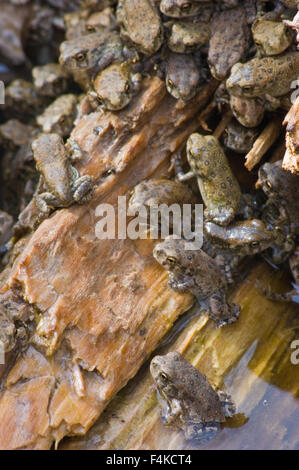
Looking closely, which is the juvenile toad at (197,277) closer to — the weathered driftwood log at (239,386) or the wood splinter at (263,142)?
the weathered driftwood log at (239,386)

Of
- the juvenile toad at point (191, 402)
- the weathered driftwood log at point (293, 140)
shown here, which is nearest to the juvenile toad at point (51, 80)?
the weathered driftwood log at point (293, 140)

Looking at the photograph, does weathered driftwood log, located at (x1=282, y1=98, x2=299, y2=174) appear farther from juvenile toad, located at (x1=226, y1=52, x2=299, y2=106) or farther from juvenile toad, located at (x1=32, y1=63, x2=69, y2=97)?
juvenile toad, located at (x1=32, y1=63, x2=69, y2=97)

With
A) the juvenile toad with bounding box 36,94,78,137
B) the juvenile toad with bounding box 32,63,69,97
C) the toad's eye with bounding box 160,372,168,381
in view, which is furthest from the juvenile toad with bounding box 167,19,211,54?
the toad's eye with bounding box 160,372,168,381

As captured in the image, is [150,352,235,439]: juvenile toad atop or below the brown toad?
below

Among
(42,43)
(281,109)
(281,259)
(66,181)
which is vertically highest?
(42,43)

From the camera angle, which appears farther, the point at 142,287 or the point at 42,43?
the point at 42,43

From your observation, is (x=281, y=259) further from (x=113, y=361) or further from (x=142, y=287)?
(x=113, y=361)
